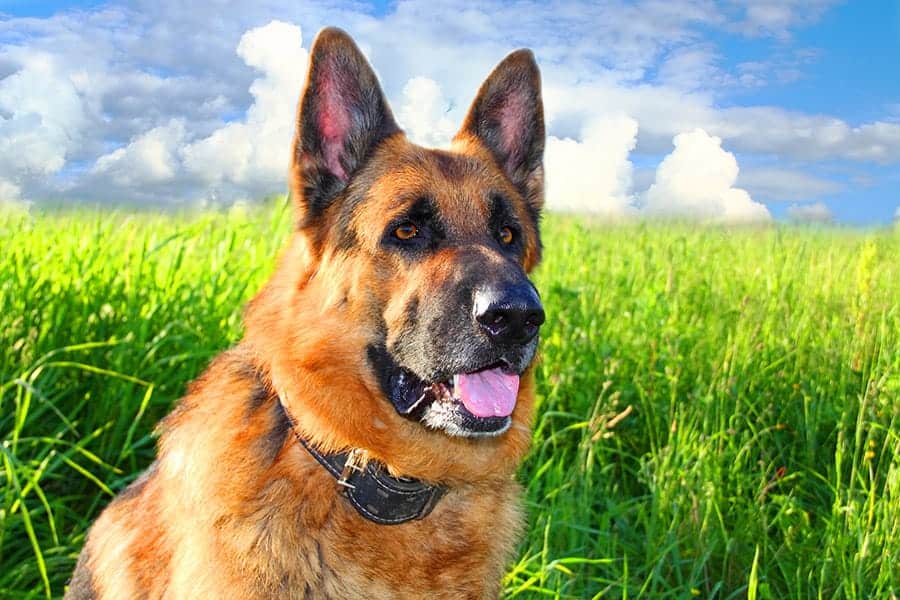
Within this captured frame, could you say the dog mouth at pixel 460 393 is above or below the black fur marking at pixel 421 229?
below

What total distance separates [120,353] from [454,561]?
104 inches

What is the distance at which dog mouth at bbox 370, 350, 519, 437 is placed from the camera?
9.65 feet

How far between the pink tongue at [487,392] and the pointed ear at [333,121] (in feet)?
2.76

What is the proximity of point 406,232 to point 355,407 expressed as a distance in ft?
2.06

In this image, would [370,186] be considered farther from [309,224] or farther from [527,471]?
[527,471]

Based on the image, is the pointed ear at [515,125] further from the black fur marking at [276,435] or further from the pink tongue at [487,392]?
the black fur marking at [276,435]

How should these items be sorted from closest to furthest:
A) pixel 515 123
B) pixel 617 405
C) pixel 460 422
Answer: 1. pixel 460 422
2. pixel 515 123
3. pixel 617 405

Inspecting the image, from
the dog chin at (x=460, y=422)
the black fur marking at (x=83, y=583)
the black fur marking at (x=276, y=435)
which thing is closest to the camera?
the black fur marking at (x=276, y=435)

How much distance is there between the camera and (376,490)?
2795 millimetres

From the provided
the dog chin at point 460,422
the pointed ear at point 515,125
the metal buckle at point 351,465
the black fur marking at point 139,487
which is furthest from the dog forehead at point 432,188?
the black fur marking at point 139,487

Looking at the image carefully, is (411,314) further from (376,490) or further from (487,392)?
(376,490)

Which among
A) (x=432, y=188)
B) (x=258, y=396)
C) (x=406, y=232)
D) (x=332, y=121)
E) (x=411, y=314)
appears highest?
(x=332, y=121)

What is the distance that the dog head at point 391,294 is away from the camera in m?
2.89

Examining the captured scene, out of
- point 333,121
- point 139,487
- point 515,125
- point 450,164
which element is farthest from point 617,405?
point 139,487
